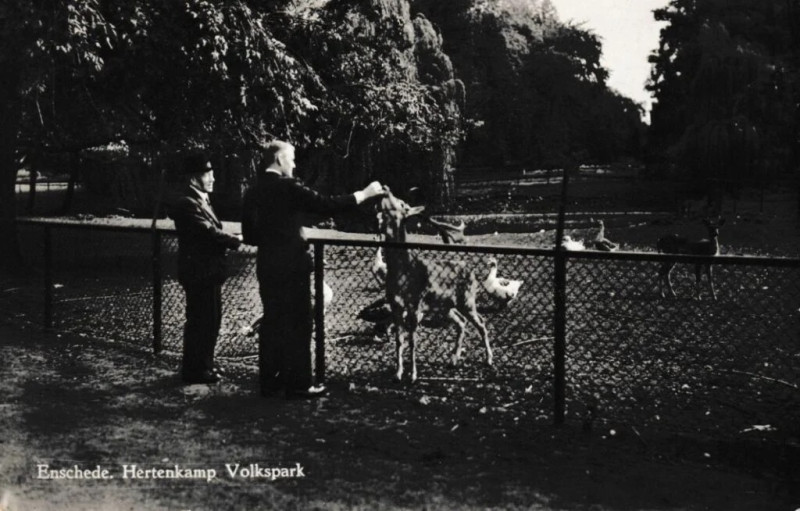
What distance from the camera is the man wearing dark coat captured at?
229 inches

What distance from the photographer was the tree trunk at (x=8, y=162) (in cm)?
1555

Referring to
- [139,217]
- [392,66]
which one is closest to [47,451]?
[392,66]

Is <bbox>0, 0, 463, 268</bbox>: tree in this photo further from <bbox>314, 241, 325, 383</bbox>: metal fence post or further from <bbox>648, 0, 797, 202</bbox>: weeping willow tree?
<bbox>648, 0, 797, 202</bbox>: weeping willow tree

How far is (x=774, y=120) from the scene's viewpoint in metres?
32.6

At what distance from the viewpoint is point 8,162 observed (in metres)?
16.4

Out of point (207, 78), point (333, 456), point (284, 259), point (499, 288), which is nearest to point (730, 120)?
point (207, 78)

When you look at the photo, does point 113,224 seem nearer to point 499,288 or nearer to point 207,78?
point 207,78

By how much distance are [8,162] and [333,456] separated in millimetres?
13968

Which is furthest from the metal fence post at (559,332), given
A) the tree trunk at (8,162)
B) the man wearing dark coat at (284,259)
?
the tree trunk at (8,162)

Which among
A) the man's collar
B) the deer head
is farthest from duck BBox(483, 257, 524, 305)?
the man's collar

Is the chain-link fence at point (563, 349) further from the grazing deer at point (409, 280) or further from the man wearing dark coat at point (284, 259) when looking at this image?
the man wearing dark coat at point (284, 259)

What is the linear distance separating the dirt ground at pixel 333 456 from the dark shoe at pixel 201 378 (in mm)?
90

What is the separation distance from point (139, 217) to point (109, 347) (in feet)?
90.4

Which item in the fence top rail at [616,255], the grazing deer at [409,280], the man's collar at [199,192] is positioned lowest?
the grazing deer at [409,280]
